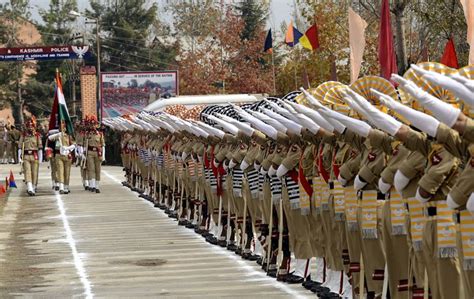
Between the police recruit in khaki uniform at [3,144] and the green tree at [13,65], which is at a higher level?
the green tree at [13,65]

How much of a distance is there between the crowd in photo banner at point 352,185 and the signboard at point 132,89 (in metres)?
35.0

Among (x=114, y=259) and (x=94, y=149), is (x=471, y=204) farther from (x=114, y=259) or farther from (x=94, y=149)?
(x=94, y=149)

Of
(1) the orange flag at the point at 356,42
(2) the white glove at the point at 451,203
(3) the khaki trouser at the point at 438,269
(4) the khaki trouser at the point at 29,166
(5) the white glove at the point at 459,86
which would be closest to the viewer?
(5) the white glove at the point at 459,86

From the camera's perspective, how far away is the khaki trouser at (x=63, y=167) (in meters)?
35.2

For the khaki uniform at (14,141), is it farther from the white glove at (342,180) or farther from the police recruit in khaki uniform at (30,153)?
the white glove at (342,180)

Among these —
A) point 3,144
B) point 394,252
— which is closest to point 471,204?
point 394,252

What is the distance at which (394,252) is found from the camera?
11.2 meters

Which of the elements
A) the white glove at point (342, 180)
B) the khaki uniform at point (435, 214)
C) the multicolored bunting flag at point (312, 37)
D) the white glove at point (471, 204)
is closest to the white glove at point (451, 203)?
the white glove at point (471, 204)

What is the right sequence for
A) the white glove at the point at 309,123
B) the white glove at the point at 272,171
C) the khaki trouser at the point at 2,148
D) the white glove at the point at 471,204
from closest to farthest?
the white glove at the point at 471,204
the white glove at the point at 309,123
the white glove at the point at 272,171
the khaki trouser at the point at 2,148

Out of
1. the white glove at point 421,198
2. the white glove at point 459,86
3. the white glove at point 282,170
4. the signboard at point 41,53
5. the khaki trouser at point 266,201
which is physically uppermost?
the signboard at point 41,53

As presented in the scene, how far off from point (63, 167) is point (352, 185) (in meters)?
23.5

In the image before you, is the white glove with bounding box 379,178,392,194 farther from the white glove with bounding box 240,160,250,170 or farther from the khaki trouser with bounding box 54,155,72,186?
the khaki trouser with bounding box 54,155,72,186

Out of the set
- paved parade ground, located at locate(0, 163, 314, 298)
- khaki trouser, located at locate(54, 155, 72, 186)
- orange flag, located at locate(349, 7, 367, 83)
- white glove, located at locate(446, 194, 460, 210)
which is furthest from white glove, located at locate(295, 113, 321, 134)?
khaki trouser, located at locate(54, 155, 72, 186)

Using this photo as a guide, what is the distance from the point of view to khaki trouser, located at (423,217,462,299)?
9.74 metres
